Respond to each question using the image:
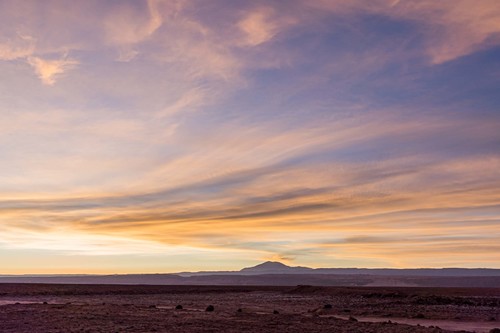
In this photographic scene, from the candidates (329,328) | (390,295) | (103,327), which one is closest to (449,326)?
(329,328)

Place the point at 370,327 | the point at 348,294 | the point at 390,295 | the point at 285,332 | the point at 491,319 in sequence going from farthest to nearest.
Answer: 1. the point at 348,294
2. the point at 390,295
3. the point at 491,319
4. the point at 370,327
5. the point at 285,332

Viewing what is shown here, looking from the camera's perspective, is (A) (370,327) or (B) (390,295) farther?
(B) (390,295)

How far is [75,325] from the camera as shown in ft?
108

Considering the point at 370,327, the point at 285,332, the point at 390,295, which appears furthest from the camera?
the point at 390,295

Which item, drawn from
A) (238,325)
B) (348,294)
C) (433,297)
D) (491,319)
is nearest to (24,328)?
(238,325)

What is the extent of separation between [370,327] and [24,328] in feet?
62.7

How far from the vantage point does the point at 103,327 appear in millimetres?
31672

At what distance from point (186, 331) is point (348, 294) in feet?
167

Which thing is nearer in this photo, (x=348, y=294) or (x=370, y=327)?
(x=370, y=327)

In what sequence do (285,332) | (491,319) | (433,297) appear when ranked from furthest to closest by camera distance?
(433,297) → (491,319) → (285,332)

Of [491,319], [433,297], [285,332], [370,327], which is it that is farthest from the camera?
[433,297]

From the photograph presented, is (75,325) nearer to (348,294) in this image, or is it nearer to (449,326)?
(449,326)

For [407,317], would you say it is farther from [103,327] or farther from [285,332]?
[103,327]

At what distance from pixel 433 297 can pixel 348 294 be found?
62.9 feet
